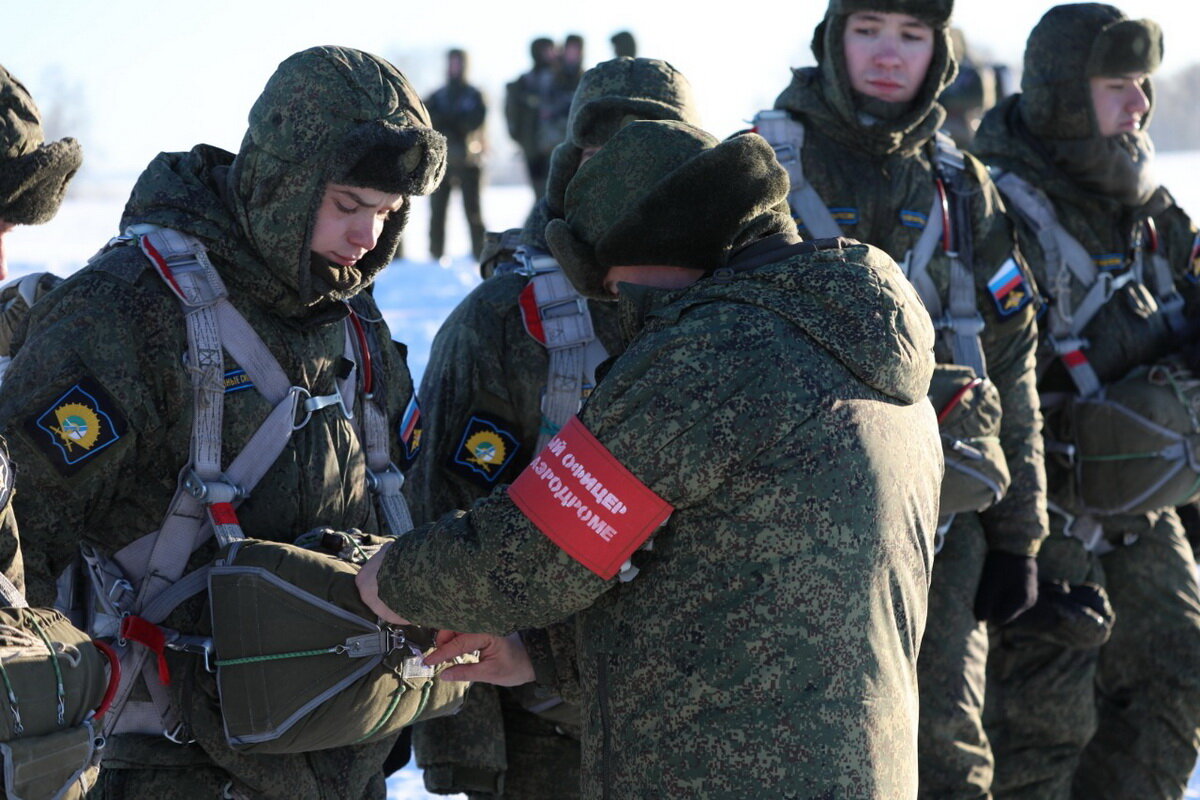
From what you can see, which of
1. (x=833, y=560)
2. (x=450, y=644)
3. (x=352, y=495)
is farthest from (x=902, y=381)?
(x=352, y=495)

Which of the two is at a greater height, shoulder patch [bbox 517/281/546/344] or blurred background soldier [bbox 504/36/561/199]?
shoulder patch [bbox 517/281/546/344]


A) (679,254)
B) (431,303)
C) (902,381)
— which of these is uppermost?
(679,254)

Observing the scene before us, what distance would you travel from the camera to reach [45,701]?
2.72m

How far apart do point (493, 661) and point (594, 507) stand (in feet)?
2.97

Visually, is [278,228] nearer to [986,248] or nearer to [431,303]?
[986,248]

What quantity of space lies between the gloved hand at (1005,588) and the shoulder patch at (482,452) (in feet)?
5.67

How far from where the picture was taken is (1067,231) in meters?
5.85

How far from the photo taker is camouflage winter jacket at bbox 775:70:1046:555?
504cm

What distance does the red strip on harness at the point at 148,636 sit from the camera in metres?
3.40

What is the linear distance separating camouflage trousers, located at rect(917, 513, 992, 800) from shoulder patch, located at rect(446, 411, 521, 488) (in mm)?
1541

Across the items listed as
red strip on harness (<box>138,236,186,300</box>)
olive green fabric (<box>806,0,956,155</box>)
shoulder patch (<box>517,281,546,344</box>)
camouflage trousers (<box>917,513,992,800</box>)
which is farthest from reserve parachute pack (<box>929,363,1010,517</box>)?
red strip on harness (<box>138,236,186,300</box>)

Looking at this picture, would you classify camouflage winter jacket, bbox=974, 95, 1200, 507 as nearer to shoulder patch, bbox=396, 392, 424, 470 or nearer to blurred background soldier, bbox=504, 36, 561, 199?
shoulder patch, bbox=396, 392, 424, 470

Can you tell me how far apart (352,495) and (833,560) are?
1.37 meters

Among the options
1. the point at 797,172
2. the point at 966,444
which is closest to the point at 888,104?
the point at 797,172
